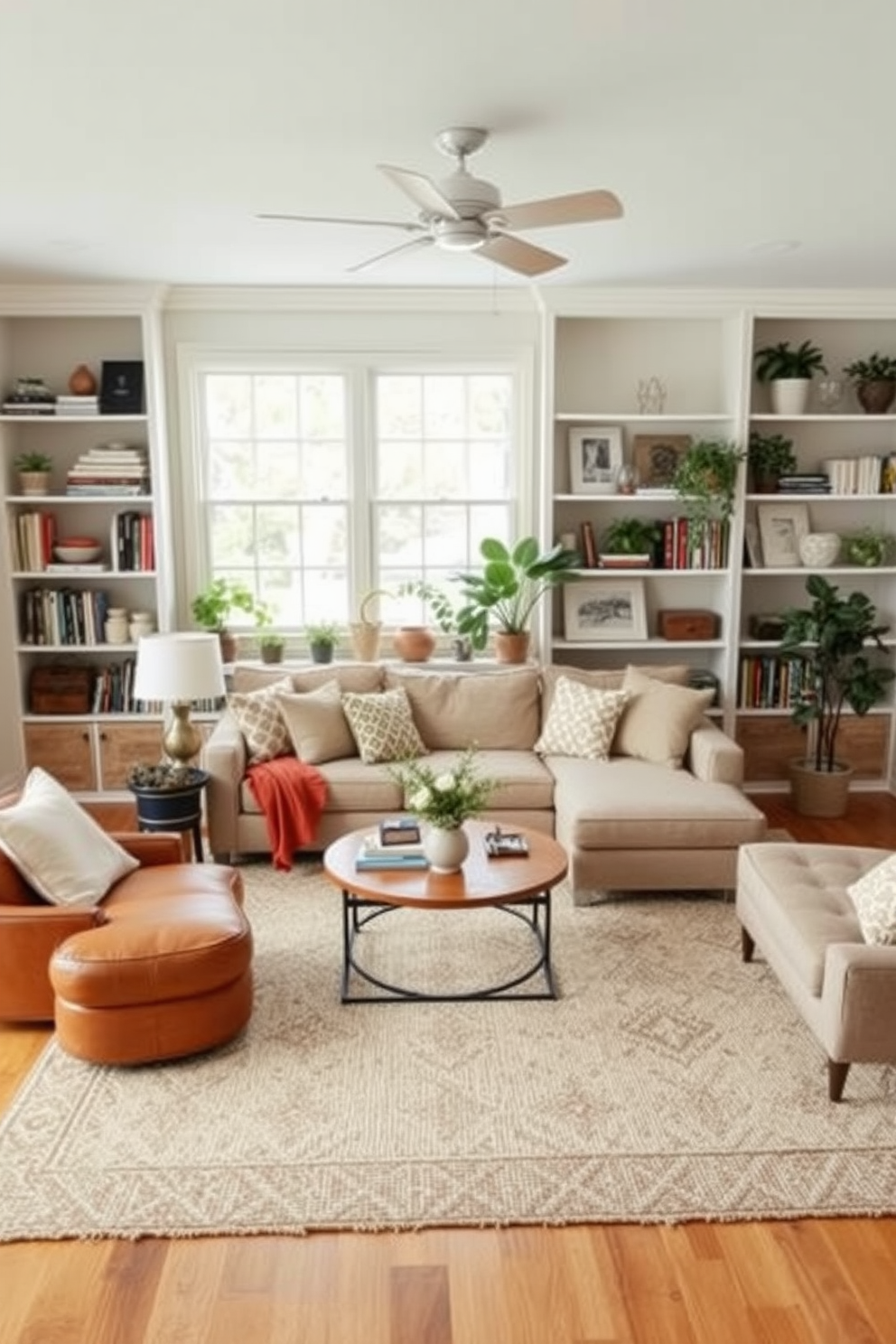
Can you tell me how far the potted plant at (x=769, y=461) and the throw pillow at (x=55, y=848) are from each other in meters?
3.86

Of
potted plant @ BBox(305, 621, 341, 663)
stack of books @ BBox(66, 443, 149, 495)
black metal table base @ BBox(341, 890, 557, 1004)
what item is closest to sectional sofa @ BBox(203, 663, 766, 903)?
potted plant @ BBox(305, 621, 341, 663)

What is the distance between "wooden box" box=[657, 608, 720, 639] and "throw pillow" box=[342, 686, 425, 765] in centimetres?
166

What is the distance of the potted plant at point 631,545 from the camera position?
542cm

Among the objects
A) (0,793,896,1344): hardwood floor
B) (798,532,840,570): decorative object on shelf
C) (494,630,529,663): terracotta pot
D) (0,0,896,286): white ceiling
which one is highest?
(0,0,896,286): white ceiling

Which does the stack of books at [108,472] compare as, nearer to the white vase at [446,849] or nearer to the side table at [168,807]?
the side table at [168,807]

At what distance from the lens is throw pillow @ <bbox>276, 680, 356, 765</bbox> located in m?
4.61

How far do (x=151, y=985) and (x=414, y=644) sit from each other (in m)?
2.88

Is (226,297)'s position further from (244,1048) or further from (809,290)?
(244,1048)

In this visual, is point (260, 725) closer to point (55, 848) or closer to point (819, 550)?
point (55, 848)

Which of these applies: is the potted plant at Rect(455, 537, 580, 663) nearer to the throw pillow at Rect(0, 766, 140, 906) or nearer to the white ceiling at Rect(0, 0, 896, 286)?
the white ceiling at Rect(0, 0, 896, 286)

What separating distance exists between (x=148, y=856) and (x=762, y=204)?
3.25 m

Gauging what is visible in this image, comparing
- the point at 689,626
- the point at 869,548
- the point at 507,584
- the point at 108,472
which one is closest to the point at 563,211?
the point at 507,584

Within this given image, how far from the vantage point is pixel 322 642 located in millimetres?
5348

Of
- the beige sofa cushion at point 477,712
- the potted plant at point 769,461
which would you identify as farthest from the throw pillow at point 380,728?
the potted plant at point 769,461
